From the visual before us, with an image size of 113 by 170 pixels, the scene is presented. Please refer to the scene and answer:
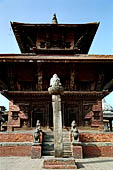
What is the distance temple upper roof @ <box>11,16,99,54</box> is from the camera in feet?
44.2

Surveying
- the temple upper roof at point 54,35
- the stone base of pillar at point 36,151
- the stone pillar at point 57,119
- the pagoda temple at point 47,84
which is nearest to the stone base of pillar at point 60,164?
the stone pillar at point 57,119

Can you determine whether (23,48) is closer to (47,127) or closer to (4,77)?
(4,77)

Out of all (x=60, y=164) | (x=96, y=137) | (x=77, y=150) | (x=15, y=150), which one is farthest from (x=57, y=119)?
(x=96, y=137)

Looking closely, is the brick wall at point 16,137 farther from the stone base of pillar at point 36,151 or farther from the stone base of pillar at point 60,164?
the stone base of pillar at point 60,164

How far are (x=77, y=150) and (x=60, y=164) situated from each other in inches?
94.3

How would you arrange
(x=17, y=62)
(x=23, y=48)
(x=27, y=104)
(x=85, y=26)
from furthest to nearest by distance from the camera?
(x=23, y=48) → (x=85, y=26) → (x=27, y=104) → (x=17, y=62)

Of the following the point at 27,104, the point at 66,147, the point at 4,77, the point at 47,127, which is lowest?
the point at 66,147

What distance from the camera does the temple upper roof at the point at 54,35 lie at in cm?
1348

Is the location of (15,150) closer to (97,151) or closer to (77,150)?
(77,150)

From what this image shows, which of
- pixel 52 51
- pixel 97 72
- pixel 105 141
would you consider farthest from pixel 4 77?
pixel 105 141

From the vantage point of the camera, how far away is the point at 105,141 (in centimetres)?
904

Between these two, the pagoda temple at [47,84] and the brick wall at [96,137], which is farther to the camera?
the pagoda temple at [47,84]

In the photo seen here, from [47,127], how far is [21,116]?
1971 millimetres

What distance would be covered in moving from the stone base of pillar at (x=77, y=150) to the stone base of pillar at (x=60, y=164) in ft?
7.22
